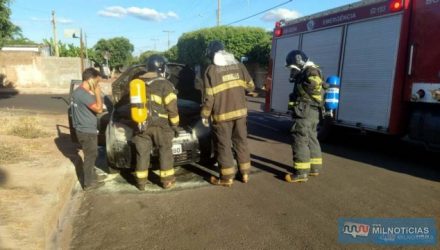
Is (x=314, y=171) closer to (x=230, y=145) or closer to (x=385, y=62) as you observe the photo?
(x=230, y=145)

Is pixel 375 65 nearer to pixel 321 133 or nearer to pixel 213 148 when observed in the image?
pixel 321 133

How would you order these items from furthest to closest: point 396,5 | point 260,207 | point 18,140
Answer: point 18,140, point 396,5, point 260,207

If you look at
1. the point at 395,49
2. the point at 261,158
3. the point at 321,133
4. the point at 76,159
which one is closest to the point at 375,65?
the point at 395,49

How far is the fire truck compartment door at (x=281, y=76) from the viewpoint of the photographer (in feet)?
33.9

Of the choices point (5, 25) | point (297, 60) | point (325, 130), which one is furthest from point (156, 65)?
point (5, 25)

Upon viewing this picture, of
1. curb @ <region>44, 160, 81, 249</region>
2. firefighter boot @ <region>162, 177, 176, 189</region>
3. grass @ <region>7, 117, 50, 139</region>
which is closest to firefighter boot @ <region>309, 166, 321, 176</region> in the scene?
firefighter boot @ <region>162, 177, 176, 189</region>

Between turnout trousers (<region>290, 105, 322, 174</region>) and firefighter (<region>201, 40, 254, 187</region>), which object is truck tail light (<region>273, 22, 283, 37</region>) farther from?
firefighter (<region>201, 40, 254, 187</region>)

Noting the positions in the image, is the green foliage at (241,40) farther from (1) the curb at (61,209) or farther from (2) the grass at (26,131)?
(1) the curb at (61,209)

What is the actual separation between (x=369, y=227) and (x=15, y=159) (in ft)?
18.2

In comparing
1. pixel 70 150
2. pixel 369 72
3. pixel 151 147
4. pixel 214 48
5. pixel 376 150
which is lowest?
pixel 70 150

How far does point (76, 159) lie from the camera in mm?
6969

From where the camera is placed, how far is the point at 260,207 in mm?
4879

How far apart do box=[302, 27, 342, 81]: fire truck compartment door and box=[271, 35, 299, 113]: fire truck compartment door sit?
0.65 m

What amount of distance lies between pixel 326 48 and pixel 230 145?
170 inches
